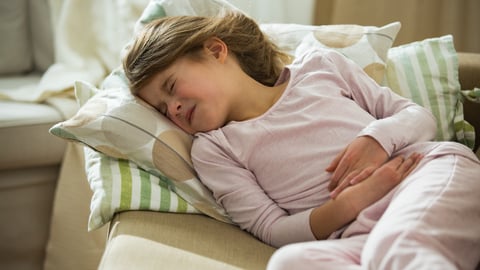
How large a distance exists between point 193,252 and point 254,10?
128cm

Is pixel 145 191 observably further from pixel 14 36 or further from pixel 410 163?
pixel 14 36

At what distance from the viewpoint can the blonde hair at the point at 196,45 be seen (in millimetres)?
1319

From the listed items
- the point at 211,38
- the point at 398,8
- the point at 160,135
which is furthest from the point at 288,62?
the point at 398,8

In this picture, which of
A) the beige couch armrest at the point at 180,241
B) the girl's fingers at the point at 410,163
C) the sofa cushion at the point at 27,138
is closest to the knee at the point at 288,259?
the beige couch armrest at the point at 180,241

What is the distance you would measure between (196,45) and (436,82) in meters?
0.59

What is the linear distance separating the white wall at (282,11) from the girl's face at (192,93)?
95cm

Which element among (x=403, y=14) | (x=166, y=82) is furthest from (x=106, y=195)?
(x=403, y=14)

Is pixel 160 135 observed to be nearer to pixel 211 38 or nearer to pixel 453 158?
pixel 211 38

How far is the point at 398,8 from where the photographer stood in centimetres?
228

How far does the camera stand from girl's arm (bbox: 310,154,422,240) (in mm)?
1127

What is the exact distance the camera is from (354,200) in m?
1.13

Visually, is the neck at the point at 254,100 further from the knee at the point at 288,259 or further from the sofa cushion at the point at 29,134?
the sofa cushion at the point at 29,134

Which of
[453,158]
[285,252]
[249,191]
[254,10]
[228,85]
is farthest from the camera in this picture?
[254,10]

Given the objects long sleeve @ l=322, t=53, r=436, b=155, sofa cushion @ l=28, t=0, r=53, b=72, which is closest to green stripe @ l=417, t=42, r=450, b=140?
long sleeve @ l=322, t=53, r=436, b=155
